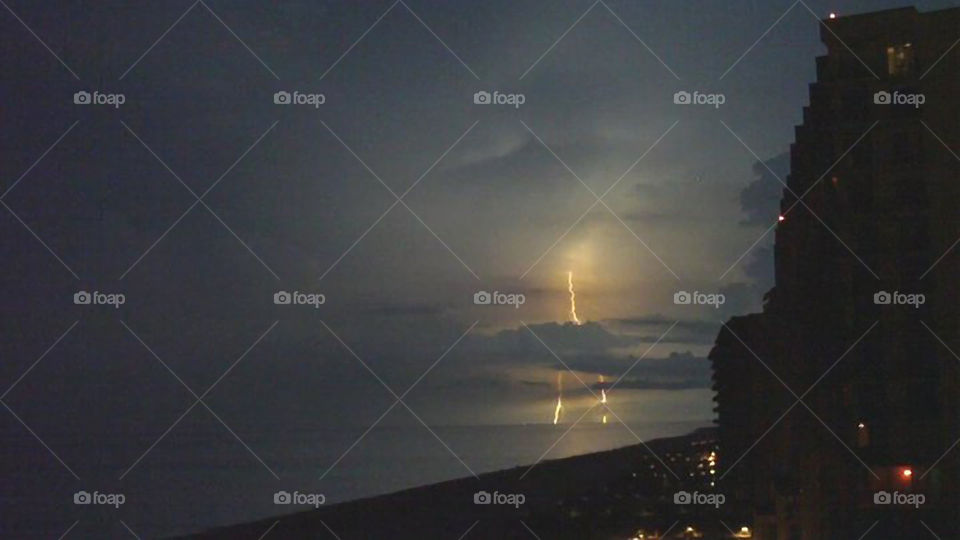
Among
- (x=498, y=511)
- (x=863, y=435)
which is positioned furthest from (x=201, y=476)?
(x=863, y=435)

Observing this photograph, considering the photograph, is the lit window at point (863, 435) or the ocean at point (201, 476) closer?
the lit window at point (863, 435)

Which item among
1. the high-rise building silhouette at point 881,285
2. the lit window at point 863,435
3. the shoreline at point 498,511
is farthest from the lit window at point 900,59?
the shoreline at point 498,511

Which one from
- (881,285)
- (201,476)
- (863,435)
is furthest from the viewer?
(201,476)

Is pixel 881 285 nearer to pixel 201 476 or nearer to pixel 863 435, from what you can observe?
pixel 863 435

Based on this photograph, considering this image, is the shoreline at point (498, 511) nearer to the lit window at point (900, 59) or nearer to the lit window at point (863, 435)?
the lit window at point (863, 435)

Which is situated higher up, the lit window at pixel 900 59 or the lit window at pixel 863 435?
the lit window at pixel 900 59

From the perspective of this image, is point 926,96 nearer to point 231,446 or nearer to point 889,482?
point 889,482

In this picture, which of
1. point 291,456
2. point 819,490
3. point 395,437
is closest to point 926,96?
point 819,490

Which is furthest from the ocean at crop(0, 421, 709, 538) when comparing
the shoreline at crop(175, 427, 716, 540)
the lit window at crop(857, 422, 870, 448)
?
the lit window at crop(857, 422, 870, 448)

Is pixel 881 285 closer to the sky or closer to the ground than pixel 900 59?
closer to the ground
